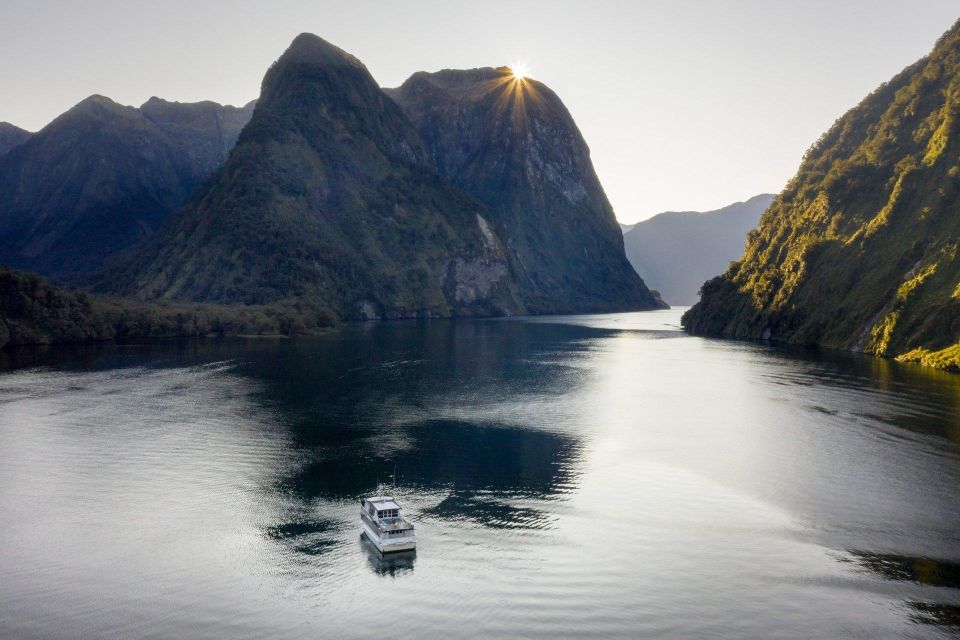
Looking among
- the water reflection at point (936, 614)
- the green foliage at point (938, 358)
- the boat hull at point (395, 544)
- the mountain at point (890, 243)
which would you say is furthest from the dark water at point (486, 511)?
the mountain at point (890, 243)

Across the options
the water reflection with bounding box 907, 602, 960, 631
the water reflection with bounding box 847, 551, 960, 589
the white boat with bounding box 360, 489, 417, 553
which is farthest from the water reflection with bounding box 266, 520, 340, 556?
the water reflection with bounding box 907, 602, 960, 631

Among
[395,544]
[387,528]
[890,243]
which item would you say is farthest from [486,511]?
[890,243]

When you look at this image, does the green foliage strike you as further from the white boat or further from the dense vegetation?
the dense vegetation

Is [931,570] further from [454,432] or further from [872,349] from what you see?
[872,349]

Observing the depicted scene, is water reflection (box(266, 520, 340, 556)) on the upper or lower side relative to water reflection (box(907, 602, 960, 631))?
lower

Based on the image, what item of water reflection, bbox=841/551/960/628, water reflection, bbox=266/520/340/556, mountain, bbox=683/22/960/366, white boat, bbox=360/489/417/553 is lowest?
water reflection, bbox=266/520/340/556

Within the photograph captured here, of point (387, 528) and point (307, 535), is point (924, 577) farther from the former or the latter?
point (307, 535)

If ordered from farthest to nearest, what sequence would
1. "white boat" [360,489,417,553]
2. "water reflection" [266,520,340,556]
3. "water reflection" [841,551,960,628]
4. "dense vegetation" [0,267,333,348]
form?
"dense vegetation" [0,267,333,348] < "water reflection" [266,520,340,556] < "white boat" [360,489,417,553] < "water reflection" [841,551,960,628]

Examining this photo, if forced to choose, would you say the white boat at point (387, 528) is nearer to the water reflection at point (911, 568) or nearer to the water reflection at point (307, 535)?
the water reflection at point (307, 535)
